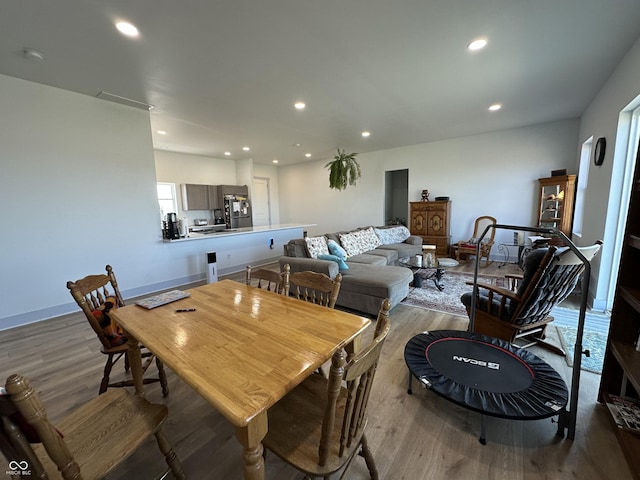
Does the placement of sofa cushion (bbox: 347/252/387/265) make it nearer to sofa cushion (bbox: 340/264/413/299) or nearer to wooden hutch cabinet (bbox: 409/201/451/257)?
sofa cushion (bbox: 340/264/413/299)

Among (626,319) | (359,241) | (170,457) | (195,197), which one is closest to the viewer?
(170,457)

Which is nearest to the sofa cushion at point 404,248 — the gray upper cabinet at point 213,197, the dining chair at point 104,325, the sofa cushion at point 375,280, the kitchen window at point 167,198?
the sofa cushion at point 375,280

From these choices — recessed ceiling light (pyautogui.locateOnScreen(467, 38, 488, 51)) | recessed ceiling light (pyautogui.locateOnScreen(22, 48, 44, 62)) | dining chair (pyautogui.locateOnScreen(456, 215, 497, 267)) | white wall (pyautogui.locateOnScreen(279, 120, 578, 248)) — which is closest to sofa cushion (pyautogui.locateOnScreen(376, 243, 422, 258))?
dining chair (pyautogui.locateOnScreen(456, 215, 497, 267))

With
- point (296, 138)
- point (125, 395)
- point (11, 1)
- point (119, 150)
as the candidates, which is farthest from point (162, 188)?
point (125, 395)

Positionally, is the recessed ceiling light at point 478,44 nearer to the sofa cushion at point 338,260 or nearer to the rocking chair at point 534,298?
the rocking chair at point 534,298

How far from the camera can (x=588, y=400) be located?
180 cm

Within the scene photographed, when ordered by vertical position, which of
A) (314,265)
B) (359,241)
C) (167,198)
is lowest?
(314,265)

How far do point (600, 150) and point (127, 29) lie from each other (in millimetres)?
5440

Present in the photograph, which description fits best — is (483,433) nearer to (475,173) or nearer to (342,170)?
(342,170)

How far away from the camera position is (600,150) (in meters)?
3.40

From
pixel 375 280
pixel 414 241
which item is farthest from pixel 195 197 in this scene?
pixel 375 280

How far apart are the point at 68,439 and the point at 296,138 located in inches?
216

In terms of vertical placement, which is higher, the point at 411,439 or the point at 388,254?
the point at 388,254

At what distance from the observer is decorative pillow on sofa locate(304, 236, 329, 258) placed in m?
3.71
